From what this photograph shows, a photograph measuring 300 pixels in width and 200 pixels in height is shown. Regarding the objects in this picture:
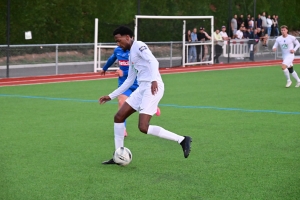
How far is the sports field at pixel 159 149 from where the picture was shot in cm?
794

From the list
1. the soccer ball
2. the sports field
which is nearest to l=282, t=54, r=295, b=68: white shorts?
the sports field

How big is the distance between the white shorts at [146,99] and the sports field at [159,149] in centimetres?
78

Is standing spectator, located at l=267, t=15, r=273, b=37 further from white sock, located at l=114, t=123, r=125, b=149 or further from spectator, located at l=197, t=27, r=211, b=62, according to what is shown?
white sock, located at l=114, t=123, r=125, b=149

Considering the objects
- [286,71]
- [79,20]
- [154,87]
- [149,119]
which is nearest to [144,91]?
[154,87]

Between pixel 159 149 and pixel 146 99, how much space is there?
164cm

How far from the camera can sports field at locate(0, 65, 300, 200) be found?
7.94 m

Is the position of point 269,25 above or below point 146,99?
above

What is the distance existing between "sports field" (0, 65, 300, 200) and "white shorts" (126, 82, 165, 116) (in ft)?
2.56

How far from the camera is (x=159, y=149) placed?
422 inches

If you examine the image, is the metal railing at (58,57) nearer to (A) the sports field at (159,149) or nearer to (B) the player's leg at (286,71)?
(A) the sports field at (159,149)

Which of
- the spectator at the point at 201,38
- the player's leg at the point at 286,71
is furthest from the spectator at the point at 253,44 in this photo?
the player's leg at the point at 286,71

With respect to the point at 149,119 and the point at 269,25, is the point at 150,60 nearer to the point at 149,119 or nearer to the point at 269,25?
the point at 149,119

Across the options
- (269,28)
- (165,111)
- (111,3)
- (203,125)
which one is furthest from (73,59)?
(269,28)

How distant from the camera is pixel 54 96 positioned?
18.8 metres
